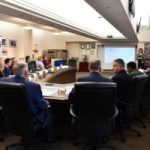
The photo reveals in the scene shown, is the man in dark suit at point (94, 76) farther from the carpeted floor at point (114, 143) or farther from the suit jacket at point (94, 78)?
the carpeted floor at point (114, 143)

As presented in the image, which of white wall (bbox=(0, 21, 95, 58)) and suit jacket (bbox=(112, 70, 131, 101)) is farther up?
white wall (bbox=(0, 21, 95, 58))

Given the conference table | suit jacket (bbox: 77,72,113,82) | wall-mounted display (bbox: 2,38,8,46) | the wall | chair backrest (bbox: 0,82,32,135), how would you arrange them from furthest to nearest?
the wall < wall-mounted display (bbox: 2,38,8,46) < the conference table < suit jacket (bbox: 77,72,113,82) < chair backrest (bbox: 0,82,32,135)

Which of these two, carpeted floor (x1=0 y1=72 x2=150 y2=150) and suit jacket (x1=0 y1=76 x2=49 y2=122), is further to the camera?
carpeted floor (x1=0 y1=72 x2=150 y2=150)

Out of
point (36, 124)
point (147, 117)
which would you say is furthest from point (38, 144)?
point (147, 117)

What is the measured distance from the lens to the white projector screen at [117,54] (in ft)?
47.8

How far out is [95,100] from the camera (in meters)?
2.60

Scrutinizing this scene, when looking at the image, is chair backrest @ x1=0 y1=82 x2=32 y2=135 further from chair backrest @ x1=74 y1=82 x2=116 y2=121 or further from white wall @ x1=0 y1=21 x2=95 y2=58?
white wall @ x1=0 y1=21 x2=95 y2=58

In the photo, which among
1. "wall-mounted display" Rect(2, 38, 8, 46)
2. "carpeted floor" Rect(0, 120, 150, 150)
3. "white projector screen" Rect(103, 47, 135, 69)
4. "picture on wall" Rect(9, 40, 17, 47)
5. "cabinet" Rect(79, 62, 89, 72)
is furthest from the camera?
"cabinet" Rect(79, 62, 89, 72)

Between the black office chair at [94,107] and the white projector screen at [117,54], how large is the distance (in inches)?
485

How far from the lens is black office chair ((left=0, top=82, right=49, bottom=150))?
Result: 250cm

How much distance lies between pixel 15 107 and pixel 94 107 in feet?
2.83

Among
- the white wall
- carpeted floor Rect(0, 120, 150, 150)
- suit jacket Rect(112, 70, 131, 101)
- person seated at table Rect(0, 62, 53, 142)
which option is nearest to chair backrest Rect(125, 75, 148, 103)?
suit jacket Rect(112, 70, 131, 101)

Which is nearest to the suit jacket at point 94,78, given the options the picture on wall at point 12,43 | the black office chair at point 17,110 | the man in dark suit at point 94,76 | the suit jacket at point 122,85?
the man in dark suit at point 94,76

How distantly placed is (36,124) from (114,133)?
1570 mm
